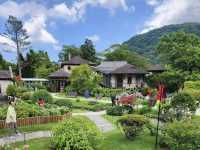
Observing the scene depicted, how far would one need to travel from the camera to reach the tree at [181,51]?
42156 mm

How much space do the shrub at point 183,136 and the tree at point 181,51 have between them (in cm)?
2926

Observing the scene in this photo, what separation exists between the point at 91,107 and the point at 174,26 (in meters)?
147

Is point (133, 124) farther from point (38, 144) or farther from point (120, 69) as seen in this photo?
point (120, 69)

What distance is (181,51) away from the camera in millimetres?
43719

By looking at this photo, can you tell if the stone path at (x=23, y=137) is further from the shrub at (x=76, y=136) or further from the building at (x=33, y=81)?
the building at (x=33, y=81)

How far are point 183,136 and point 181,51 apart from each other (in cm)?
3173

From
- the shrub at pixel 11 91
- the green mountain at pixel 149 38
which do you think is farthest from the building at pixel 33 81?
the green mountain at pixel 149 38

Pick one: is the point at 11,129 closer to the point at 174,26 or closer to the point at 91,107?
the point at 91,107

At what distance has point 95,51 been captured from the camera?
8350 cm

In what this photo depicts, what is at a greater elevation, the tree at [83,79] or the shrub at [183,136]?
the tree at [83,79]

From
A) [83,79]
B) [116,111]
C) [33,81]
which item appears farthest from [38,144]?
[33,81]

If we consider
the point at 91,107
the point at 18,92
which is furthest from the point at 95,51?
the point at 91,107

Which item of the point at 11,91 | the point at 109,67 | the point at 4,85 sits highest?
the point at 109,67

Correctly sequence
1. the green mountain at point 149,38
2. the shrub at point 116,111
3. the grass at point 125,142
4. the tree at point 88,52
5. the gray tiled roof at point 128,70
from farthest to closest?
1. the green mountain at point 149,38
2. the tree at point 88,52
3. the gray tiled roof at point 128,70
4. the shrub at point 116,111
5. the grass at point 125,142
